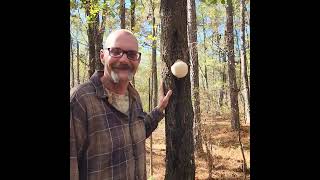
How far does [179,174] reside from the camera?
2785 mm

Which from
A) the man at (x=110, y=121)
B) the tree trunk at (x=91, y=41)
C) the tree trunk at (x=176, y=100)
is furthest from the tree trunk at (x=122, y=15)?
the man at (x=110, y=121)

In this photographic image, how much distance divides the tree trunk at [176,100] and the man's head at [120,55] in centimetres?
55

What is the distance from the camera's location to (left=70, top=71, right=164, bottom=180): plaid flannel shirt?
2072 mm

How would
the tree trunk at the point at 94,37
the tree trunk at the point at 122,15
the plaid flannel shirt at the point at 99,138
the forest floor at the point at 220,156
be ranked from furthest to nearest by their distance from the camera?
the tree trunk at the point at 122,15, the tree trunk at the point at 94,37, the forest floor at the point at 220,156, the plaid flannel shirt at the point at 99,138

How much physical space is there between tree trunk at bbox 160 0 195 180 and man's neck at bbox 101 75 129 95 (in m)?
0.49

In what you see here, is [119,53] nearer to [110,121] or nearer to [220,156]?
[110,121]

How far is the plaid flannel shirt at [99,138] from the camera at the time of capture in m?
2.07

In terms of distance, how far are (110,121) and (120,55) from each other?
0.46 meters

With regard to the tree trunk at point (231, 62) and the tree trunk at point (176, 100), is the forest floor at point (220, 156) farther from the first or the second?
the tree trunk at point (176, 100)

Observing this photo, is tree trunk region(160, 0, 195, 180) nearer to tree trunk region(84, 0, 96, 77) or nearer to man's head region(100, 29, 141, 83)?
man's head region(100, 29, 141, 83)

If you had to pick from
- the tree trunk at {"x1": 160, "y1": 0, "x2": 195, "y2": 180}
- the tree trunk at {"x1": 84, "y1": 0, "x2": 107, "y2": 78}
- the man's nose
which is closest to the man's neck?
the man's nose
